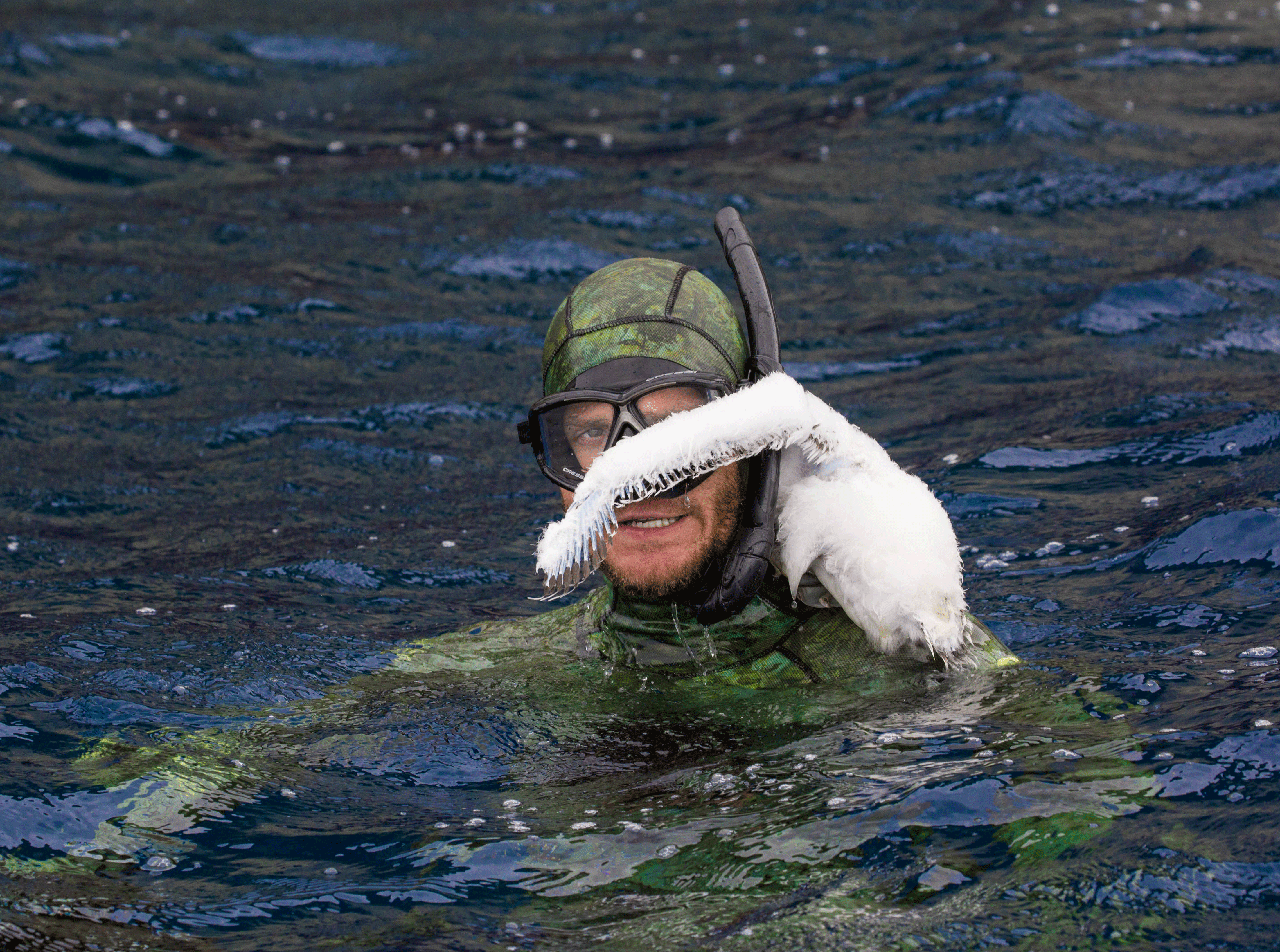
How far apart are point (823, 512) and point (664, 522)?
434 mm

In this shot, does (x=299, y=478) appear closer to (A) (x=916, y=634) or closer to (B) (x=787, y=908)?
(A) (x=916, y=634)

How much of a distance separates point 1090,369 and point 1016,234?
2.67 m

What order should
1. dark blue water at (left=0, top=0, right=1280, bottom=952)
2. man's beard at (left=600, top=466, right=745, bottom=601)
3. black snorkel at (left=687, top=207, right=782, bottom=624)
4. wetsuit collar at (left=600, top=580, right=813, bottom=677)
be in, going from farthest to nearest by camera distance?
1. wetsuit collar at (left=600, top=580, right=813, bottom=677)
2. man's beard at (left=600, top=466, right=745, bottom=601)
3. black snorkel at (left=687, top=207, right=782, bottom=624)
4. dark blue water at (left=0, top=0, right=1280, bottom=952)

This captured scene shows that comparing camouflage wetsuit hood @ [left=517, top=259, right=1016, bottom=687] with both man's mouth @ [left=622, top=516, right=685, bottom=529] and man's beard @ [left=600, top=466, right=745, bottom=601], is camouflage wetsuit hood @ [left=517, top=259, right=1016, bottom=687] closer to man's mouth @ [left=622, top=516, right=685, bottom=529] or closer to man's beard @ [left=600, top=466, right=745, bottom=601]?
man's beard @ [left=600, top=466, right=745, bottom=601]

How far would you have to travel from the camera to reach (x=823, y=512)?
138 inches

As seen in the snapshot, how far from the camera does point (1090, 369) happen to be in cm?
738

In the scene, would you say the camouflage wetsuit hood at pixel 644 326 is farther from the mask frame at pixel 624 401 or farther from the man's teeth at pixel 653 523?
the man's teeth at pixel 653 523

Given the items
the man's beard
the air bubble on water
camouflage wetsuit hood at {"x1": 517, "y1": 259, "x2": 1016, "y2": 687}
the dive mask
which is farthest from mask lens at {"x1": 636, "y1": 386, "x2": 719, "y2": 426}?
the air bubble on water

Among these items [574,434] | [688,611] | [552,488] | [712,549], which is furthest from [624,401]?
[552,488]

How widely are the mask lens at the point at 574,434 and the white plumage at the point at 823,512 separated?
22 cm

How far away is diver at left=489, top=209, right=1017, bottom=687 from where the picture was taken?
3.39 metres

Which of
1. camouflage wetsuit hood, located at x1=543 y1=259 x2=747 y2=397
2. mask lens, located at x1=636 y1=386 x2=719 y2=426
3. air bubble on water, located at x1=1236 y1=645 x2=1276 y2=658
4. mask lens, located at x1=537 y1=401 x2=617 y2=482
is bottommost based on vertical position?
air bubble on water, located at x1=1236 y1=645 x2=1276 y2=658

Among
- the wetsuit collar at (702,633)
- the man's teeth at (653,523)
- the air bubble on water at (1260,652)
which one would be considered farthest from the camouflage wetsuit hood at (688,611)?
the air bubble on water at (1260,652)

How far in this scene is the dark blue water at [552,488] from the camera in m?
2.96
